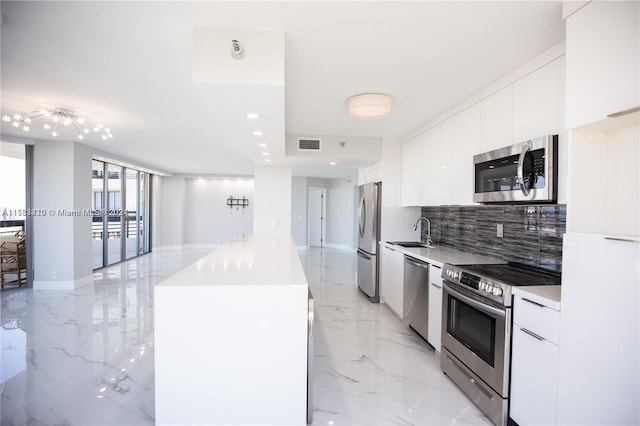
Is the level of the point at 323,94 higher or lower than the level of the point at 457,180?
higher

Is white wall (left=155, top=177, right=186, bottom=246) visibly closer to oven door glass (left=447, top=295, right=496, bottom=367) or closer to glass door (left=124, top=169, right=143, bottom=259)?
glass door (left=124, top=169, right=143, bottom=259)

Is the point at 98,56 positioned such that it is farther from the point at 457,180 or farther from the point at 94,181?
the point at 94,181

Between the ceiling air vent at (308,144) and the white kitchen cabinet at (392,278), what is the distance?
1.70 m

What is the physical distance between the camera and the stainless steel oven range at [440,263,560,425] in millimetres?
1841

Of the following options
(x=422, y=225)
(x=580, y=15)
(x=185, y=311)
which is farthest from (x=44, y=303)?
(x=580, y=15)

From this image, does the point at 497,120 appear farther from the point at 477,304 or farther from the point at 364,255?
the point at 364,255

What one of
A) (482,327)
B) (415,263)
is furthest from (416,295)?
(482,327)

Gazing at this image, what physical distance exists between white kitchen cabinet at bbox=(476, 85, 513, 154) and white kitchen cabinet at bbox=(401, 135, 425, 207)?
111cm

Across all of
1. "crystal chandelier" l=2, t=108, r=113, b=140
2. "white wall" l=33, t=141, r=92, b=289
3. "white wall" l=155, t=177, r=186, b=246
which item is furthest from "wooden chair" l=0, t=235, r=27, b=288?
"white wall" l=155, t=177, r=186, b=246

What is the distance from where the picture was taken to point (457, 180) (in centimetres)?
291

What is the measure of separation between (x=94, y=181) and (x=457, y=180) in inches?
271

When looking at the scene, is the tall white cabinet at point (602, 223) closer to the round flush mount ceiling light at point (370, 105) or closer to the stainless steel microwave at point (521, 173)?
the stainless steel microwave at point (521, 173)

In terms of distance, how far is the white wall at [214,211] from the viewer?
31.3 ft

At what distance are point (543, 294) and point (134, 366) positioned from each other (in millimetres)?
3073
